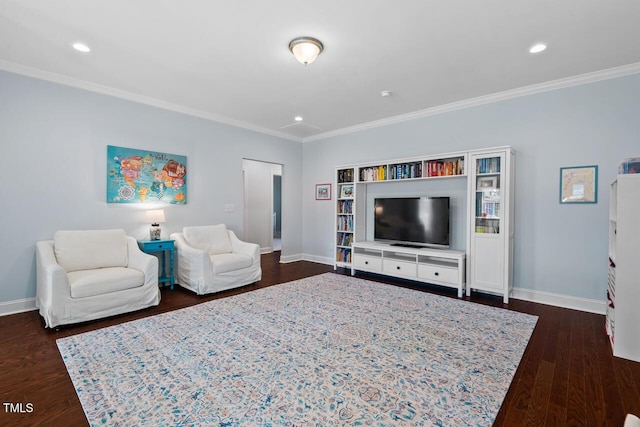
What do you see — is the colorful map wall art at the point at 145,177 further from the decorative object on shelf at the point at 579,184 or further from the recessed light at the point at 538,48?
the decorative object on shelf at the point at 579,184

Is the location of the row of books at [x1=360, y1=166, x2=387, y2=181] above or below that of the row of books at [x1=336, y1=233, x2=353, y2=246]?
above

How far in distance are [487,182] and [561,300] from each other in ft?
5.29

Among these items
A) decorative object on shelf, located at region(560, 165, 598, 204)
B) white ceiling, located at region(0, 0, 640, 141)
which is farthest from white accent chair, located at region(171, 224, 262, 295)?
decorative object on shelf, located at region(560, 165, 598, 204)

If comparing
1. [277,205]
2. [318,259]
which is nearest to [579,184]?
[318,259]

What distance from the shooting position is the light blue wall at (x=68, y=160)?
326cm

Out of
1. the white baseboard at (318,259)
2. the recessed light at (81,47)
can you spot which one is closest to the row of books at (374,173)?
the white baseboard at (318,259)

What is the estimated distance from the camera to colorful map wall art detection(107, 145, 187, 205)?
3.94 metres

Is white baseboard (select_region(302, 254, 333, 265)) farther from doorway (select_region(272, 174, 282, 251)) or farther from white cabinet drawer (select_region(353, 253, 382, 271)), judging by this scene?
doorway (select_region(272, 174, 282, 251))

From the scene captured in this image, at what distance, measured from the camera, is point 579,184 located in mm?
3479

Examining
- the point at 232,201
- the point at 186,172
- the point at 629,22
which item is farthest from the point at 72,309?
the point at 629,22

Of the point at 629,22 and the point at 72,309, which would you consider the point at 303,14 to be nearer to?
the point at 629,22

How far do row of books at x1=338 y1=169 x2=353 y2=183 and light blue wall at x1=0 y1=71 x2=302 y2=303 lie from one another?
216 cm

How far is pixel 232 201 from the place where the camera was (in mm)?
5285

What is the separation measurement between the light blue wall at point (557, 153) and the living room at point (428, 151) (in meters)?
0.01
